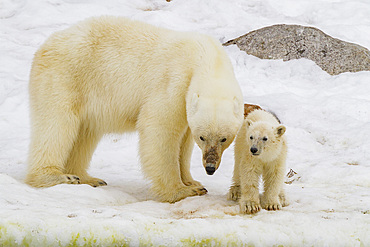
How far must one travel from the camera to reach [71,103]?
6.09 metres

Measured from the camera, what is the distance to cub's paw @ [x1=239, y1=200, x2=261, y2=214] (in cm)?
463

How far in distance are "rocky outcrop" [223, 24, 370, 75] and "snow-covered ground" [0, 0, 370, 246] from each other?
A: 37 centimetres

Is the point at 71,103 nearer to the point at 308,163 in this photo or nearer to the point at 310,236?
the point at 310,236

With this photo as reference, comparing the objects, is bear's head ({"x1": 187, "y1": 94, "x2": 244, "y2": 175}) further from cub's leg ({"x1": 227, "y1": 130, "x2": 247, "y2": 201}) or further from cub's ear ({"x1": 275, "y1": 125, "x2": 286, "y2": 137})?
cub's ear ({"x1": 275, "y1": 125, "x2": 286, "y2": 137})

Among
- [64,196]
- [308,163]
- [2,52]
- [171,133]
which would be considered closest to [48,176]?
[64,196]

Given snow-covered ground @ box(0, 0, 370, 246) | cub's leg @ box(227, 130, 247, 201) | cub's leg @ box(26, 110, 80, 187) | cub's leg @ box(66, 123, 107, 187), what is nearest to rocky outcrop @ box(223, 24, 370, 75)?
snow-covered ground @ box(0, 0, 370, 246)

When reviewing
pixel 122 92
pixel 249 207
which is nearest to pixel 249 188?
pixel 249 207

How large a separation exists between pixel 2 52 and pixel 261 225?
11091 mm

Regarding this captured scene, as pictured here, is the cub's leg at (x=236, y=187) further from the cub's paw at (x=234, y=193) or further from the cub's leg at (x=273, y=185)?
the cub's leg at (x=273, y=185)

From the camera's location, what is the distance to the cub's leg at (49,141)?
600 cm

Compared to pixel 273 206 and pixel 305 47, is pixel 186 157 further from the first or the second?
pixel 305 47

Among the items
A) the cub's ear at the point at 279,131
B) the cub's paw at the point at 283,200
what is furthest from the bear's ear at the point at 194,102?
the cub's paw at the point at 283,200

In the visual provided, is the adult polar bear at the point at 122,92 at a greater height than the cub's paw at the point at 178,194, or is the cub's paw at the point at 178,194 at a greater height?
the adult polar bear at the point at 122,92

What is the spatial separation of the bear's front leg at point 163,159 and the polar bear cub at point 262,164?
95 centimetres
